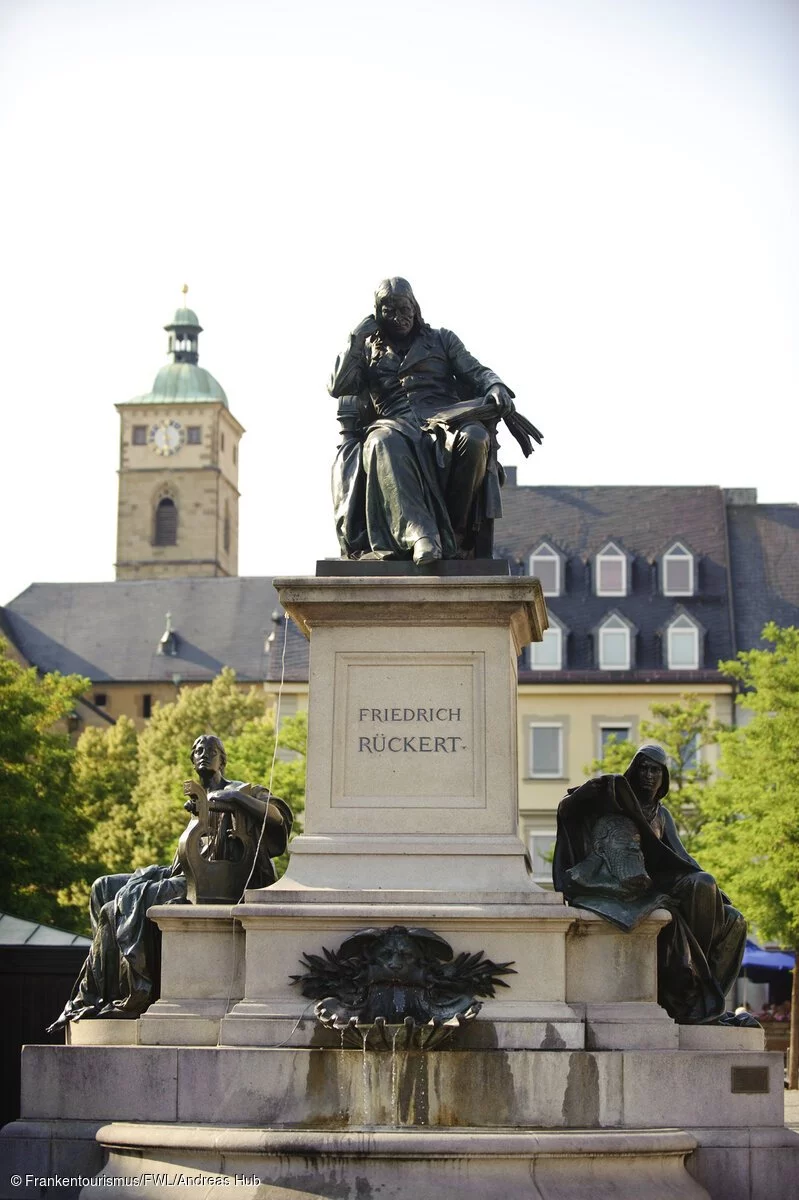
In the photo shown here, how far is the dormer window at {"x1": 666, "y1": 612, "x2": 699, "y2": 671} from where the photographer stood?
55.4 m

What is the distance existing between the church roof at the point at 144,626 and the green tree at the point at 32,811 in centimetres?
5356

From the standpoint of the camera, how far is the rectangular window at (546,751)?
54.0 m

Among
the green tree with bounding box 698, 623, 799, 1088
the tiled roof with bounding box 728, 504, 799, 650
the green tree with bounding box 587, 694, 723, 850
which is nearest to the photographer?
the green tree with bounding box 698, 623, 799, 1088

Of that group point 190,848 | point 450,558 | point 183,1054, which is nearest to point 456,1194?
point 183,1054

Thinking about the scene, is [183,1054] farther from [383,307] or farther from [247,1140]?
[383,307]

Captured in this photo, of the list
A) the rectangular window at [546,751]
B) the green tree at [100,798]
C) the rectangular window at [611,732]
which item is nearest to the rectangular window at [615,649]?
the rectangular window at [611,732]

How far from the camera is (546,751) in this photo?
5434 centimetres

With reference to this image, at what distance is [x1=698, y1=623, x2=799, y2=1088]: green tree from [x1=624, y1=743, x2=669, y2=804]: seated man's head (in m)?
19.1

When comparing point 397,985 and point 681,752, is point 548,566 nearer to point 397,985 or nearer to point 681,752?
point 681,752

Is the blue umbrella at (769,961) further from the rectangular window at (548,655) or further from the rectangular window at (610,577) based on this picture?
the rectangular window at (610,577)

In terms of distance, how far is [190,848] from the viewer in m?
12.2

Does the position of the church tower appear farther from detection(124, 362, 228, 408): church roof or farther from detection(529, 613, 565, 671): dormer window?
detection(529, 613, 565, 671): dormer window

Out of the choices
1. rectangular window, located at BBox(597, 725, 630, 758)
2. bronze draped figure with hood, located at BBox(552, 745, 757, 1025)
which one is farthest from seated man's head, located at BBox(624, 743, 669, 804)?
rectangular window, located at BBox(597, 725, 630, 758)

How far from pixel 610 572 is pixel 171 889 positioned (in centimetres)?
4541
